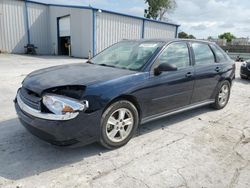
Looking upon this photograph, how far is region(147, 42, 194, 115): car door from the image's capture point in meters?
3.83

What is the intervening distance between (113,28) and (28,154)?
18.7m

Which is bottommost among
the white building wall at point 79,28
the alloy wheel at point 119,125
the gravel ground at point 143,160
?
the gravel ground at point 143,160

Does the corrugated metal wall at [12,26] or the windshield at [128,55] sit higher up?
the corrugated metal wall at [12,26]

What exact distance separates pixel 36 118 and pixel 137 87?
146 cm

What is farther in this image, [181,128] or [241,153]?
[181,128]

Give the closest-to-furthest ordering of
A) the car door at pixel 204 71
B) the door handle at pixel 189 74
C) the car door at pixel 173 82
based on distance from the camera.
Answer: the car door at pixel 173 82
the door handle at pixel 189 74
the car door at pixel 204 71

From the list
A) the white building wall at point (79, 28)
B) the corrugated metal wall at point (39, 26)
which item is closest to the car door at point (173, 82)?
the white building wall at point (79, 28)

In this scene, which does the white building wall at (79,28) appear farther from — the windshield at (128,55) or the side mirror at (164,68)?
the side mirror at (164,68)

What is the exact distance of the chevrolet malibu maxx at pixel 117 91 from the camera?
291 centimetres

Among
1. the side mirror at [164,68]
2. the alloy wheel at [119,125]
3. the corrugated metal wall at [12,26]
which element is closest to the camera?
the alloy wheel at [119,125]

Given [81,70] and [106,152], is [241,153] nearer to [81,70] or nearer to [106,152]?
[106,152]

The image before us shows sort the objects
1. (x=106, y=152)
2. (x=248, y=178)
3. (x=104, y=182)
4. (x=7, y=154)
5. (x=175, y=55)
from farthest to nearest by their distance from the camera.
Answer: (x=175, y=55) < (x=106, y=152) < (x=7, y=154) < (x=248, y=178) < (x=104, y=182)

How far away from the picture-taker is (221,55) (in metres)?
5.56

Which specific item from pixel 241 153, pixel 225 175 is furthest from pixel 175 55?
pixel 225 175
